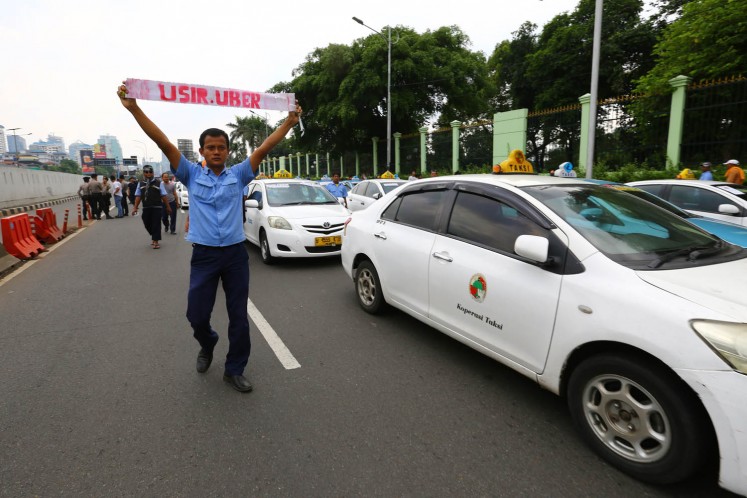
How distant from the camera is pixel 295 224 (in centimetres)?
736

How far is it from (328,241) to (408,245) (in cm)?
352

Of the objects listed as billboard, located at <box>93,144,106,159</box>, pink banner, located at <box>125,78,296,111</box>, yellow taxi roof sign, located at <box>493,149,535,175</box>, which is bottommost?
yellow taxi roof sign, located at <box>493,149,535,175</box>

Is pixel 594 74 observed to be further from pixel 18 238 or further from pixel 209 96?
pixel 18 238

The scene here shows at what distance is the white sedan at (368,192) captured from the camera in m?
10.9

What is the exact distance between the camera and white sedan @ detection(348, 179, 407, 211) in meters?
10.9

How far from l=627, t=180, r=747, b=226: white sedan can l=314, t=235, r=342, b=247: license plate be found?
17.0 feet

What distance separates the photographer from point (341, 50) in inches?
919

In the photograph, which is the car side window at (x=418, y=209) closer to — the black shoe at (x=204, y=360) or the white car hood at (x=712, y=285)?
the white car hood at (x=712, y=285)

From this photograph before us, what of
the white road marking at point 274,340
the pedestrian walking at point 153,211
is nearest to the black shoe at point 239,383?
the white road marking at point 274,340

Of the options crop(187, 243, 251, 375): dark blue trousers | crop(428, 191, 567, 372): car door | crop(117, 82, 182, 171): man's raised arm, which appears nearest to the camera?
crop(428, 191, 567, 372): car door

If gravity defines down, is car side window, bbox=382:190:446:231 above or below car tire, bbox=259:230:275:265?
above

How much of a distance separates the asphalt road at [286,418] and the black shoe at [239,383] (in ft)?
0.19

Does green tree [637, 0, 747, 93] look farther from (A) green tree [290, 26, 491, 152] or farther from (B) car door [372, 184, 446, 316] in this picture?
(B) car door [372, 184, 446, 316]

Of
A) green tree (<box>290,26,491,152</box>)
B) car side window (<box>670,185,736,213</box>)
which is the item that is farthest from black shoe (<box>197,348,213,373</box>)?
green tree (<box>290,26,491,152</box>)
